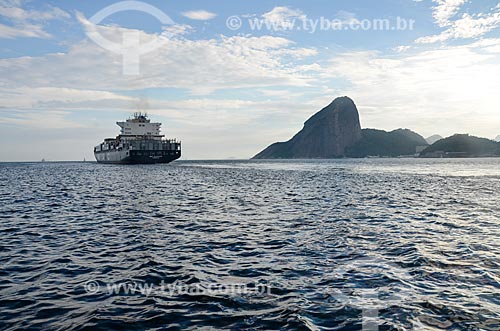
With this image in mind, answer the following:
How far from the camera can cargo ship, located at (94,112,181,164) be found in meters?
128

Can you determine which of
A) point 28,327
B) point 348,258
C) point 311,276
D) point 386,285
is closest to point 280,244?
point 348,258

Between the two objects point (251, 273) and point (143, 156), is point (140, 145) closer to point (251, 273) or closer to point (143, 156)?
point (143, 156)

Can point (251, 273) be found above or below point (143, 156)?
below

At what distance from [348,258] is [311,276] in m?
2.65

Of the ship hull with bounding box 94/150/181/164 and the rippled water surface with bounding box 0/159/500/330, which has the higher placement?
the ship hull with bounding box 94/150/181/164

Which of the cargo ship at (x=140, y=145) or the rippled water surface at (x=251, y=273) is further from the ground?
the cargo ship at (x=140, y=145)

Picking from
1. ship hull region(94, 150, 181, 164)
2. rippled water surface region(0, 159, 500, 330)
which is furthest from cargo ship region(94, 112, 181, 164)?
rippled water surface region(0, 159, 500, 330)

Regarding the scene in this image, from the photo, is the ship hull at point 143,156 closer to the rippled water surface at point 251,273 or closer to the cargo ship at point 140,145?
the cargo ship at point 140,145

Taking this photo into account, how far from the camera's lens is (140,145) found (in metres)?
128

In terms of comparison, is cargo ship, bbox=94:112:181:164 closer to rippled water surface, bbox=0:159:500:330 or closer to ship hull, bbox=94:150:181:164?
ship hull, bbox=94:150:181:164

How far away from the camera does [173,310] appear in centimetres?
860

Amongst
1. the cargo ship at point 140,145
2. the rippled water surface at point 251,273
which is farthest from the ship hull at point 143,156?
the rippled water surface at point 251,273

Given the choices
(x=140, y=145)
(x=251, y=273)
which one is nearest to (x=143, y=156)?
(x=140, y=145)

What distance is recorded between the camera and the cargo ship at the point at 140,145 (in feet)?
419
